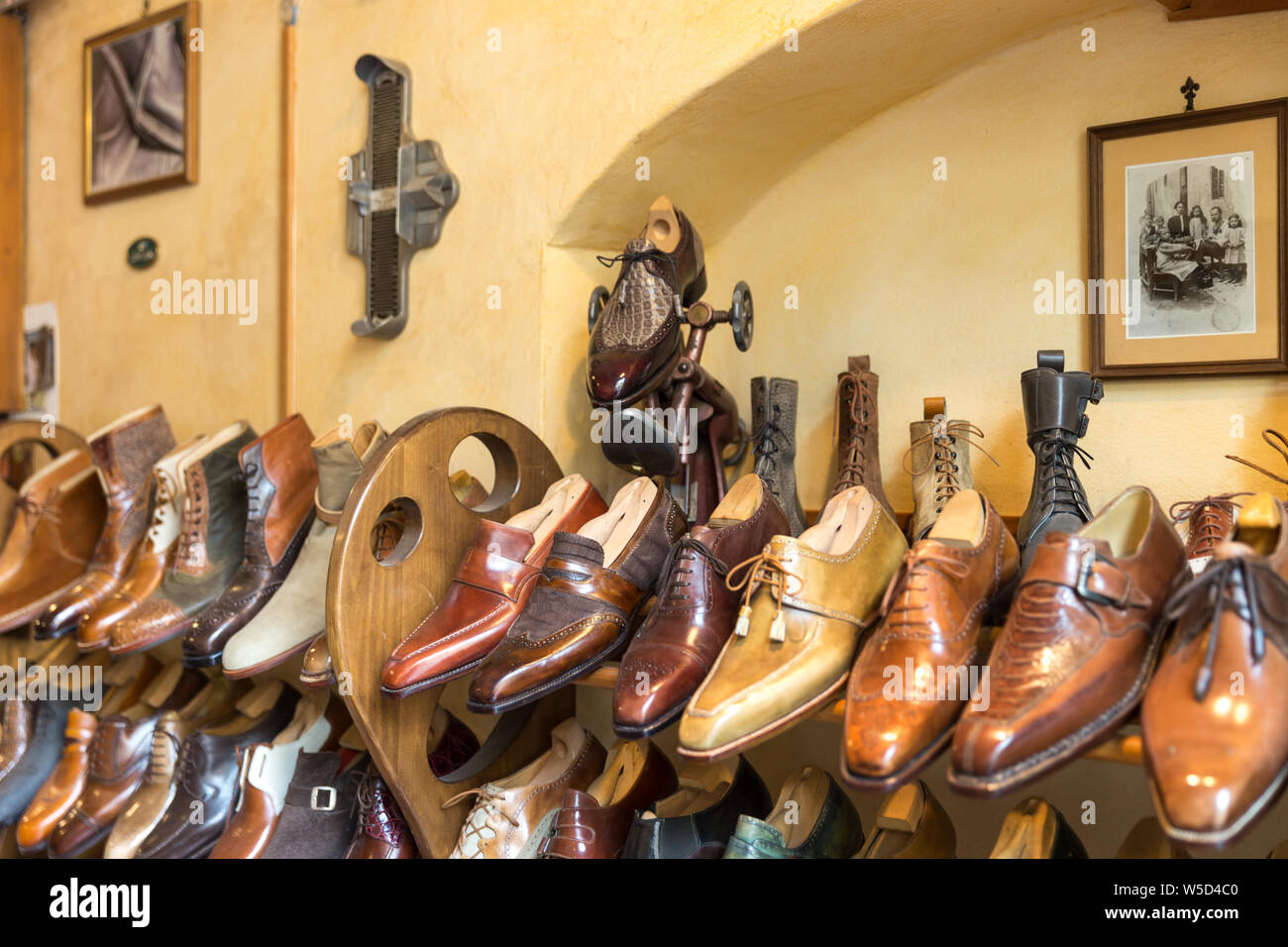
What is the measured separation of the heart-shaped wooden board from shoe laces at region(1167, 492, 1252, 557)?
1.08 m

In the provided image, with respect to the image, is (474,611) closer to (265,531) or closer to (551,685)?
(551,685)

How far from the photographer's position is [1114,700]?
1.07 m

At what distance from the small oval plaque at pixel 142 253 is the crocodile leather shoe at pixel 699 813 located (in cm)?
221

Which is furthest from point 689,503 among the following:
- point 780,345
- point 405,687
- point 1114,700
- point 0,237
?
point 0,237

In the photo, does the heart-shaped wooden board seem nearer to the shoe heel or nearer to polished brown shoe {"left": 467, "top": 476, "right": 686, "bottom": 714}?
polished brown shoe {"left": 467, "top": 476, "right": 686, "bottom": 714}

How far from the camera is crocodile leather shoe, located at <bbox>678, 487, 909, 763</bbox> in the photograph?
4.00 ft

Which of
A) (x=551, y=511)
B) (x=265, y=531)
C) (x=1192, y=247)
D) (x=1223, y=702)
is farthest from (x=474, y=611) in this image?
(x=1192, y=247)

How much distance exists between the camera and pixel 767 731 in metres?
1.23

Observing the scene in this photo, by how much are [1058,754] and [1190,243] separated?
43.9 inches

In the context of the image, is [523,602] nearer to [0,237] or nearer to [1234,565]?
[1234,565]

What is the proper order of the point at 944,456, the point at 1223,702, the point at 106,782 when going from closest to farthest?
the point at 1223,702
the point at 944,456
the point at 106,782

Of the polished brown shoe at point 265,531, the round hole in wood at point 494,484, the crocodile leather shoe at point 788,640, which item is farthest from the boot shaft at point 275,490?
the crocodile leather shoe at point 788,640

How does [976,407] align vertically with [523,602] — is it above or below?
above
